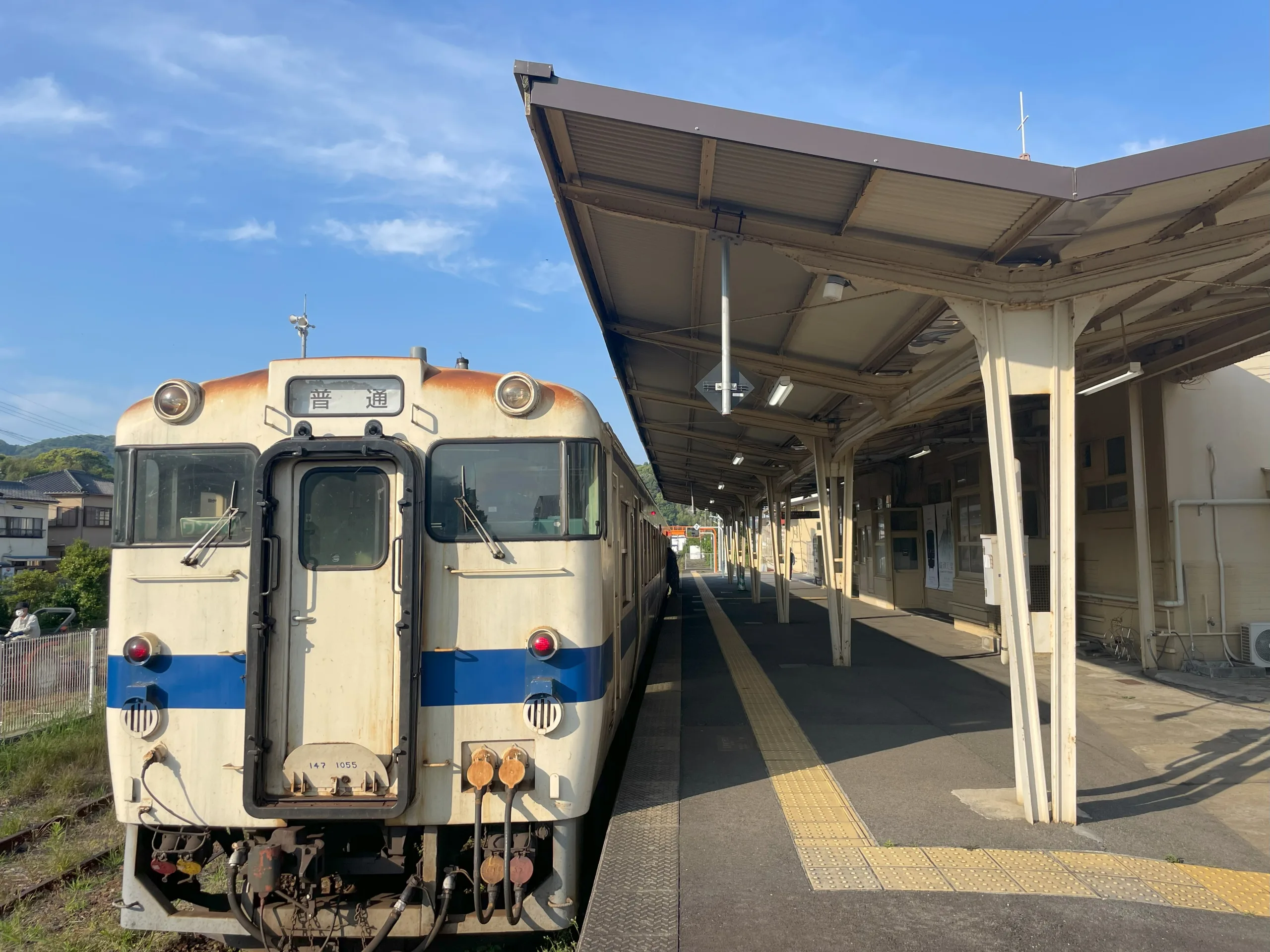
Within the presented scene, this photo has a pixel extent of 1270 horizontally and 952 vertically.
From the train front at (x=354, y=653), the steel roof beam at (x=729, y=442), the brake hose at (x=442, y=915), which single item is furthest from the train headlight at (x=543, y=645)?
the steel roof beam at (x=729, y=442)

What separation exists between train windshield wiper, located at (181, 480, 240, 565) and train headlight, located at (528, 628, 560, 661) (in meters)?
1.59

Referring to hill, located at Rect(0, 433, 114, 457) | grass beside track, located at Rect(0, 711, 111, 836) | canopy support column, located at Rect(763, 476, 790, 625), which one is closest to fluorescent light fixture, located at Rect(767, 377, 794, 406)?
grass beside track, located at Rect(0, 711, 111, 836)

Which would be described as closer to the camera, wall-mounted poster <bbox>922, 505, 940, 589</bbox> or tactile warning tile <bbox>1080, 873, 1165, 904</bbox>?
tactile warning tile <bbox>1080, 873, 1165, 904</bbox>

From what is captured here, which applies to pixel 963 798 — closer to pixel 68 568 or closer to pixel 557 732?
pixel 557 732

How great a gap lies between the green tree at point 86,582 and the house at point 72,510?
16.3 m

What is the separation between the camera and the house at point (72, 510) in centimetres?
4012

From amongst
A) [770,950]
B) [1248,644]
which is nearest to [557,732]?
[770,950]

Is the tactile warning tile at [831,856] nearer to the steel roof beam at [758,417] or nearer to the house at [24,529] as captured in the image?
the steel roof beam at [758,417]

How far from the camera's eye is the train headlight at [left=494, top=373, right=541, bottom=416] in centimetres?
416

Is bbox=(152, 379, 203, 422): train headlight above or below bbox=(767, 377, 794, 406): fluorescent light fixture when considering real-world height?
below

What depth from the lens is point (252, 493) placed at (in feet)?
13.3

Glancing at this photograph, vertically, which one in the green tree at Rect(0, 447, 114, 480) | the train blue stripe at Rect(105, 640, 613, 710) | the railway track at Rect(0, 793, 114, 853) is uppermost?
the green tree at Rect(0, 447, 114, 480)

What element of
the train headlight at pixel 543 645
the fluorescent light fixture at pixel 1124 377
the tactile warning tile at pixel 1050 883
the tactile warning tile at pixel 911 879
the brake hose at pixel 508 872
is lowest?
the tactile warning tile at pixel 1050 883

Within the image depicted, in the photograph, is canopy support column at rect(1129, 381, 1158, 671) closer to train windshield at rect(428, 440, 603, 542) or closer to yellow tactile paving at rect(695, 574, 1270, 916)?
yellow tactile paving at rect(695, 574, 1270, 916)
